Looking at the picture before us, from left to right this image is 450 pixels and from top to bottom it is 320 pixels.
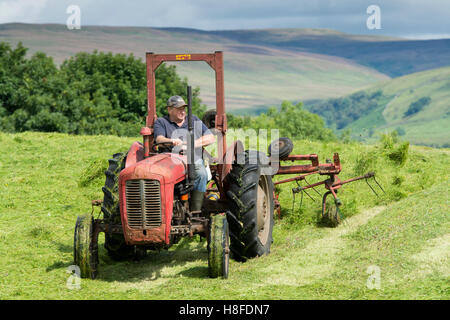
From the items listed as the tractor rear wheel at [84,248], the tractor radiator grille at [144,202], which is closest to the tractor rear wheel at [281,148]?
the tractor radiator grille at [144,202]

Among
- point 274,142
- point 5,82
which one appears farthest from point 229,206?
point 5,82

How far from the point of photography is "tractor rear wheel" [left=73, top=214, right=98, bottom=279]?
784cm

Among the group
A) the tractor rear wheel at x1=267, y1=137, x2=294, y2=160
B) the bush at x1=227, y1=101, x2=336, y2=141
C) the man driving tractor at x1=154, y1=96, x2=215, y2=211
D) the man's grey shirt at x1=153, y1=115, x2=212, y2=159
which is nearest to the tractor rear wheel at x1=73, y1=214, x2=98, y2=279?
the man driving tractor at x1=154, y1=96, x2=215, y2=211

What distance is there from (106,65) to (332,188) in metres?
35.4

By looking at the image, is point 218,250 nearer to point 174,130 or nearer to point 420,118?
point 174,130

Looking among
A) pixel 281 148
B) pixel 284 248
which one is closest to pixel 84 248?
pixel 284 248

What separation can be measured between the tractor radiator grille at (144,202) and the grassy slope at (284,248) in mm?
784

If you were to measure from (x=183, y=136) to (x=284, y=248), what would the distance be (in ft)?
7.53

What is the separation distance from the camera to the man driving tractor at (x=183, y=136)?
8297 mm

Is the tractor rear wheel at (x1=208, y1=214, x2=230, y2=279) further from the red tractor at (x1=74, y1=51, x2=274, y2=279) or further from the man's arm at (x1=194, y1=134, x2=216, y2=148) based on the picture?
the man's arm at (x1=194, y1=134, x2=216, y2=148)

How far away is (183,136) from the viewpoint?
8656 millimetres

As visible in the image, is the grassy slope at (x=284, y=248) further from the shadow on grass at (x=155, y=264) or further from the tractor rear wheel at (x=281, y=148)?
the tractor rear wheel at (x=281, y=148)
